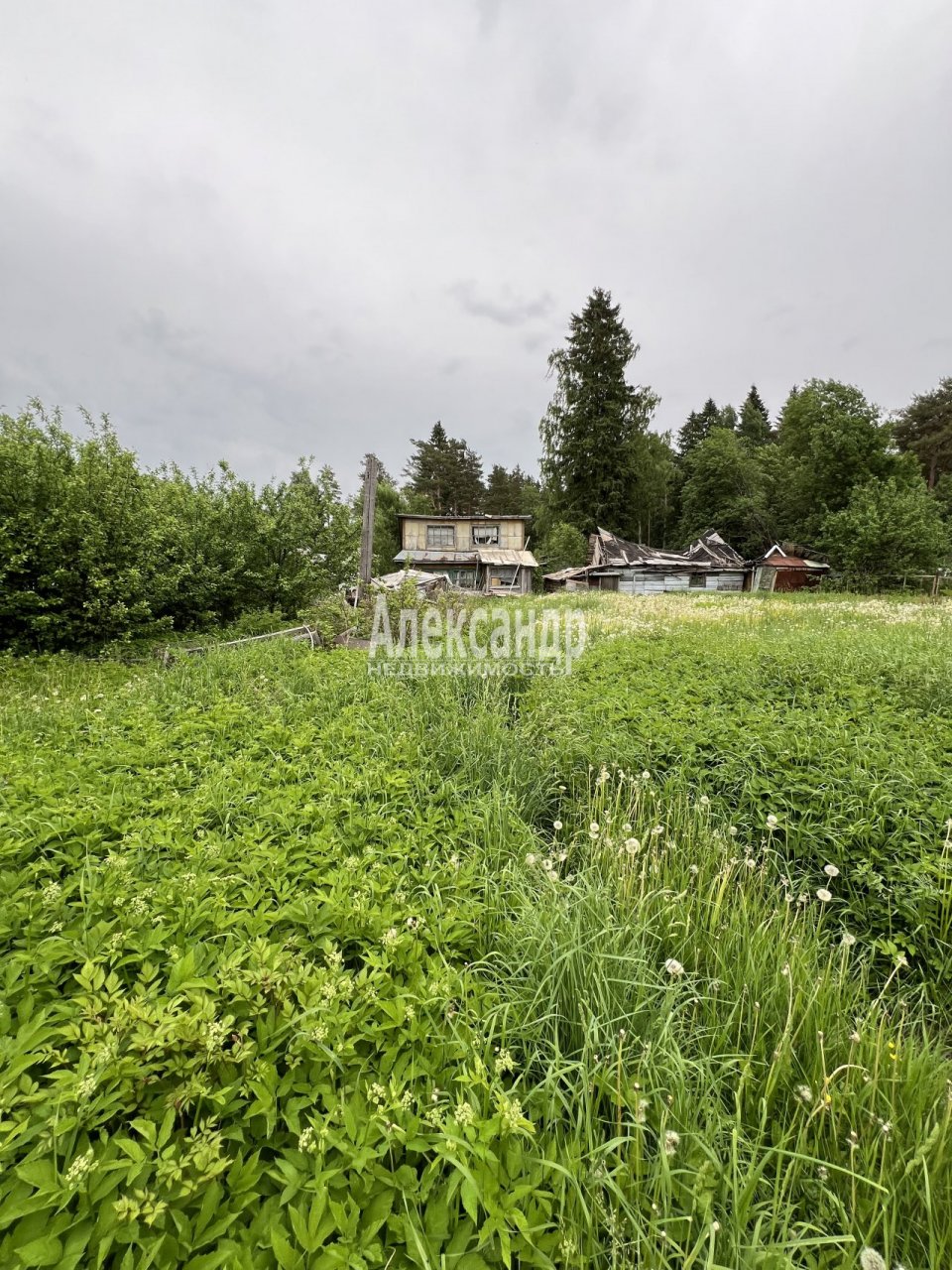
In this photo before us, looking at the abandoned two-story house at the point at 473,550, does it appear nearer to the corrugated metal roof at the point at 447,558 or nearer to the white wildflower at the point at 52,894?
the corrugated metal roof at the point at 447,558

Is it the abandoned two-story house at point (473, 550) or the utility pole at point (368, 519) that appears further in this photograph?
the abandoned two-story house at point (473, 550)

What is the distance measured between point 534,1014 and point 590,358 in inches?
1767

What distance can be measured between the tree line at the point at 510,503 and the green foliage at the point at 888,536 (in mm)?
81

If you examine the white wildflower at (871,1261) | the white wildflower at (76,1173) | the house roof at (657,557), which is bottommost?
the white wildflower at (871,1261)

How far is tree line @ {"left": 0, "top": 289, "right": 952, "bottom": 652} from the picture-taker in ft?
24.7

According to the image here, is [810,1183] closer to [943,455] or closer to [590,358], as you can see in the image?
[590,358]

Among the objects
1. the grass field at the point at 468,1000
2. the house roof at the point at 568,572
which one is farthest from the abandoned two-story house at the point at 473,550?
the grass field at the point at 468,1000

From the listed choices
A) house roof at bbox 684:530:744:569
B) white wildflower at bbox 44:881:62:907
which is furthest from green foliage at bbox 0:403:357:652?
house roof at bbox 684:530:744:569

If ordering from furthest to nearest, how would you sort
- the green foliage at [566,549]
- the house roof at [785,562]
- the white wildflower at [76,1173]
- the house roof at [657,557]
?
the green foliage at [566,549] < the house roof at [657,557] < the house roof at [785,562] < the white wildflower at [76,1173]

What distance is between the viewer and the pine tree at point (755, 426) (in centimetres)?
5450

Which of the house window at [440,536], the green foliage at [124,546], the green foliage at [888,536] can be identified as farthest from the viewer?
the house window at [440,536]

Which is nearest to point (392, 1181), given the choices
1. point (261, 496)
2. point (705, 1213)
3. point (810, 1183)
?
point (705, 1213)

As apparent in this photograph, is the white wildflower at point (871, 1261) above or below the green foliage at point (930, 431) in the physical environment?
below

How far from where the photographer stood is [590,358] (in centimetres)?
3856
